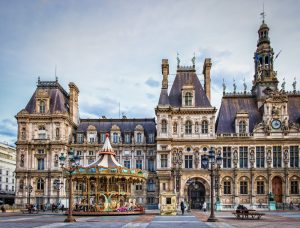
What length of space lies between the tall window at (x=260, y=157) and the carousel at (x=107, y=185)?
24042mm

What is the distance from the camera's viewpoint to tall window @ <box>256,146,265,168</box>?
2891 inches

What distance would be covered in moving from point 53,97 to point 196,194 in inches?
1252

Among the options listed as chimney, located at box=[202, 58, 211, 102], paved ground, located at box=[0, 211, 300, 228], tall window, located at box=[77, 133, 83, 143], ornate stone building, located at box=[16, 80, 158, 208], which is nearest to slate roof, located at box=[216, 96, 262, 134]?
chimney, located at box=[202, 58, 211, 102]

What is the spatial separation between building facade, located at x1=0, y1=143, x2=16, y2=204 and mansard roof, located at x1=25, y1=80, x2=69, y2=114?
3635 centimetres

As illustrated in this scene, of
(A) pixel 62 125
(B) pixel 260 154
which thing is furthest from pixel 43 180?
(B) pixel 260 154

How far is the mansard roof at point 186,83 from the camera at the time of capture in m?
77.0

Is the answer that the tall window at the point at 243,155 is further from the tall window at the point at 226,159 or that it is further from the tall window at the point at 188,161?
the tall window at the point at 188,161

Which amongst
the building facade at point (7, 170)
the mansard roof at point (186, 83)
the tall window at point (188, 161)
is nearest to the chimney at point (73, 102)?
the mansard roof at point (186, 83)

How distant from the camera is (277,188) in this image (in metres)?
72.9

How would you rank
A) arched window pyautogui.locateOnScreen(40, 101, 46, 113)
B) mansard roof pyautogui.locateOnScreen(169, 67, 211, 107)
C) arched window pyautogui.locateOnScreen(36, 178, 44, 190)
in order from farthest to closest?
arched window pyautogui.locateOnScreen(40, 101, 46, 113)
arched window pyautogui.locateOnScreen(36, 178, 44, 190)
mansard roof pyautogui.locateOnScreen(169, 67, 211, 107)

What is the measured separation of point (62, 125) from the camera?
78062mm

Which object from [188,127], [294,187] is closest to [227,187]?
[294,187]

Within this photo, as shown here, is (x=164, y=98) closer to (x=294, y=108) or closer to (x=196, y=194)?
(x=196, y=194)

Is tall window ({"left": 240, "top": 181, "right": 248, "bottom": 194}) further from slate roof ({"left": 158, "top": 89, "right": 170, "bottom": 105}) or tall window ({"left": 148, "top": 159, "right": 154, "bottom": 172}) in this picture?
slate roof ({"left": 158, "top": 89, "right": 170, "bottom": 105})
